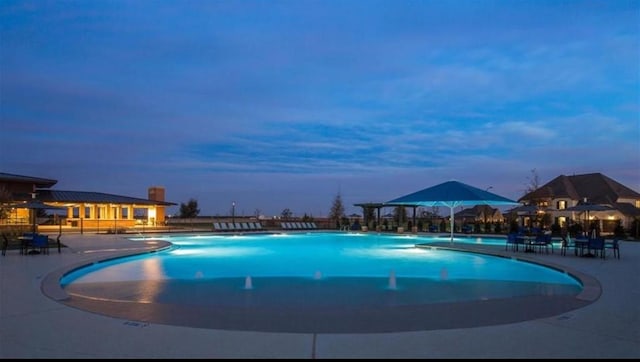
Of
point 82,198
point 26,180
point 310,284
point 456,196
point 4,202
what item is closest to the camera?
point 310,284

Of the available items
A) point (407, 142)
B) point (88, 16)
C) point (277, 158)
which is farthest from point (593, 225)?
point (88, 16)

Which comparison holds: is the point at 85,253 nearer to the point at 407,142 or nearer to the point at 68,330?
the point at 68,330

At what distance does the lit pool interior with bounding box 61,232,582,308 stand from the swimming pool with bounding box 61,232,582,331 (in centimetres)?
2

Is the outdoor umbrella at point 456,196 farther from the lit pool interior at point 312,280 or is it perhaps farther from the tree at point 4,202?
the tree at point 4,202

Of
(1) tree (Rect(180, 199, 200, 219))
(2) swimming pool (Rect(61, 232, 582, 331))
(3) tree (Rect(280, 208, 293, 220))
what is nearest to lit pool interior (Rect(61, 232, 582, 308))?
(2) swimming pool (Rect(61, 232, 582, 331))

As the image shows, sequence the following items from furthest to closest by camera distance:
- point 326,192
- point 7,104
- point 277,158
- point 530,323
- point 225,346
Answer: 1. point 326,192
2. point 277,158
3. point 7,104
4. point 530,323
5. point 225,346

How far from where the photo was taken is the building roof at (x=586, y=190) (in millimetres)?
37406

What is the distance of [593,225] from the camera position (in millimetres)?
27562

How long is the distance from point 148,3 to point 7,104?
13.7 m

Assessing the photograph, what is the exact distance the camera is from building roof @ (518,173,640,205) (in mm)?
37406

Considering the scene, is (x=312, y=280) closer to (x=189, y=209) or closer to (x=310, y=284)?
(x=310, y=284)

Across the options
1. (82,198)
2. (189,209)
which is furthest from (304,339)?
(189,209)

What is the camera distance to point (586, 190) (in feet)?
129

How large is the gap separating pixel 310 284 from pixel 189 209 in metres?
41.3
